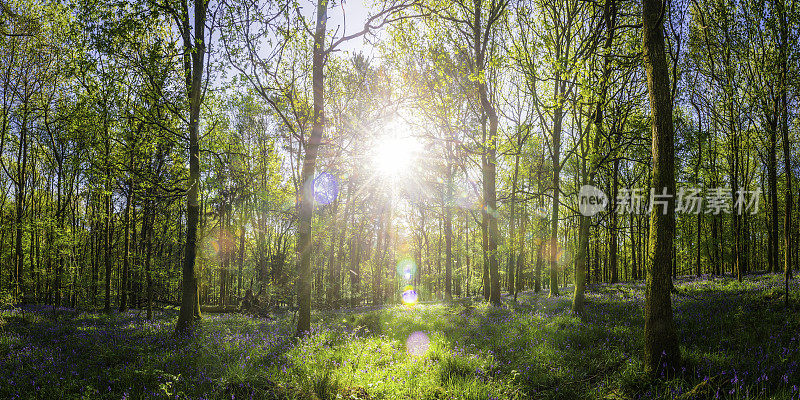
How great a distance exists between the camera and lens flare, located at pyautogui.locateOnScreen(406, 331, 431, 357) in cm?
699

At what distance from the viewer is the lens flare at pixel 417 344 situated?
6988 mm

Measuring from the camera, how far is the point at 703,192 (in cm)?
2439

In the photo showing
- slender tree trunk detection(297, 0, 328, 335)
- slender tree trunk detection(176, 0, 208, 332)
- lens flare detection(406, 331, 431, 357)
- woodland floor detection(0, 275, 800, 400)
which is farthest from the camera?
slender tree trunk detection(176, 0, 208, 332)

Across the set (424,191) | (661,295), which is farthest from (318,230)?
(661,295)

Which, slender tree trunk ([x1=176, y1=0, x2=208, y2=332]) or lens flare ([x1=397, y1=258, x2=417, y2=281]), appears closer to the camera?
slender tree trunk ([x1=176, y1=0, x2=208, y2=332])

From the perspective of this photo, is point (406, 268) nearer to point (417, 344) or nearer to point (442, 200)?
point (442, 200)

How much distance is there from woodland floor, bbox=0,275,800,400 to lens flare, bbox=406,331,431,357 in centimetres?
4

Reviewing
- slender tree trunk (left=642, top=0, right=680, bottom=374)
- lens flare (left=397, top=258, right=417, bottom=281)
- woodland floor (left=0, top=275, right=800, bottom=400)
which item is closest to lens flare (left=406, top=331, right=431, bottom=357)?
woodland floor (left=0, top=275, right=800, bottom=400)

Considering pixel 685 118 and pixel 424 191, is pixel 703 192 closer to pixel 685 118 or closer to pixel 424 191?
pixel 685 118

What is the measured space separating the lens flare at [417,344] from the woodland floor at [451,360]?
0.04m

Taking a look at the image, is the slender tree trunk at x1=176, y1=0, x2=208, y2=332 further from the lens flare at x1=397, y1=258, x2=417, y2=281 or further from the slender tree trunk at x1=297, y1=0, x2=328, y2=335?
the lens flare at x1=397, y1=258, x2=417, y2=281

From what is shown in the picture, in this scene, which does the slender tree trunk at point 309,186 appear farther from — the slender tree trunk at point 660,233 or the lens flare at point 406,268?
the lens flare at point 406,268

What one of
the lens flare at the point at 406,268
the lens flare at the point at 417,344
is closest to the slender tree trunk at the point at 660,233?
the lens flare at the point at 417,344

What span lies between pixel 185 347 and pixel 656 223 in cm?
998
